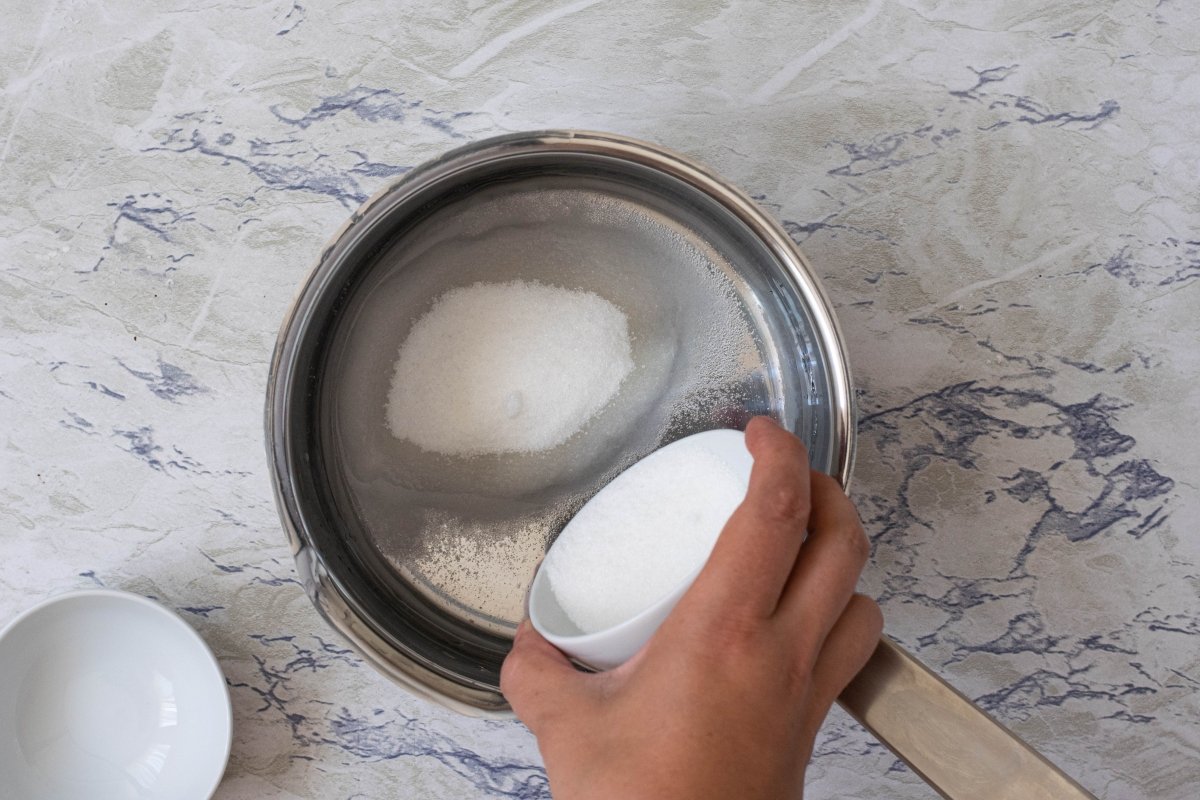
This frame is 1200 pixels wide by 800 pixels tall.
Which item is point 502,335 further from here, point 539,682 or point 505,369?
point 539,682

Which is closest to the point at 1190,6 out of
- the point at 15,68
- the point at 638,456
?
the point at 638,456

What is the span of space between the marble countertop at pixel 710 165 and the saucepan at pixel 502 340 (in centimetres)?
4

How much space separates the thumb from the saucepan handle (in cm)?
11

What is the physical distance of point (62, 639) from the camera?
459mm

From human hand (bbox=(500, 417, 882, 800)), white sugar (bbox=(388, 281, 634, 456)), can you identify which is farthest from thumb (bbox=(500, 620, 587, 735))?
white sugar (bbox=(388, 281, 634, 456))

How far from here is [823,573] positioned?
0.32 metres

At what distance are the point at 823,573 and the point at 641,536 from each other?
9 centimetres

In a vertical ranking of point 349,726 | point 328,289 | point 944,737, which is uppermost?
point 328,289

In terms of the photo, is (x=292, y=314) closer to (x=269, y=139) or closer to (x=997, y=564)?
(x=269, y=139)

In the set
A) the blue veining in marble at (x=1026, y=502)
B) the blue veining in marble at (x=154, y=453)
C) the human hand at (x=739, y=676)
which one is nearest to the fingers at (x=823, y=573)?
the human hand at (x=739, y=676)

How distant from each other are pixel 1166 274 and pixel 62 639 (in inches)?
25.1

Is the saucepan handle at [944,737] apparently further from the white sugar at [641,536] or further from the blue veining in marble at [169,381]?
the blue veining in marble at [169,381]

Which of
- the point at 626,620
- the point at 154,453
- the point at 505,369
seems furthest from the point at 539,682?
the point at 154,453

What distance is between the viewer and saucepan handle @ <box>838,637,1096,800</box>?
0.32m
